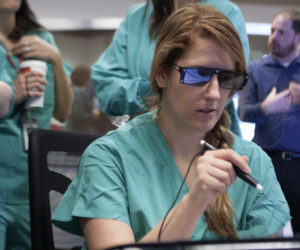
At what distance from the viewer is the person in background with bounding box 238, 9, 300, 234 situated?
3.85 ft

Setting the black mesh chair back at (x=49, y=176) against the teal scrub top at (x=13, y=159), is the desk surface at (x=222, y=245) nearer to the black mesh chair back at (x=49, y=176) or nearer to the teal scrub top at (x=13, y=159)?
the black mesh chair back at (x=49, y=176)

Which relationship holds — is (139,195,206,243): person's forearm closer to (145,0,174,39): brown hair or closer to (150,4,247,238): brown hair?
(150,4,247,238): brown hair

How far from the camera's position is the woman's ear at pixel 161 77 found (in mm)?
1182

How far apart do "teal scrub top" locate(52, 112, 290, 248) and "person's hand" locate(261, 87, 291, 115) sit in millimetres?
116

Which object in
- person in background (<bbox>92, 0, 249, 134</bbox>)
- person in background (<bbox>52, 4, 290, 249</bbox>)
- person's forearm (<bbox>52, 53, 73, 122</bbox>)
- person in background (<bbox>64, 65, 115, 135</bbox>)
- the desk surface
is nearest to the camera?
the desk surface

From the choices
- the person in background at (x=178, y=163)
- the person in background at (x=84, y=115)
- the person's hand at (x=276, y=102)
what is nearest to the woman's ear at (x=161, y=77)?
the person in background at (x=178, y=163)

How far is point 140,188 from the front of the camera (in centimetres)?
111

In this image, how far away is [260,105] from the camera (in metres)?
1.28

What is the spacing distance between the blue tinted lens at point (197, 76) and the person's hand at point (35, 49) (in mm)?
927

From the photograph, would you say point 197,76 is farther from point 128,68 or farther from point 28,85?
point 28,85

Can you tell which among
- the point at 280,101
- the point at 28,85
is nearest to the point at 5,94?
the point at 28,85

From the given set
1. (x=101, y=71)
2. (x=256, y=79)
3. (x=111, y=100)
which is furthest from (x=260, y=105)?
(x=101, y=71)

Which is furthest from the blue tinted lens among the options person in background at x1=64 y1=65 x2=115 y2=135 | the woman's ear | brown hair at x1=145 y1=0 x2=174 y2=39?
person in background at x1=64 y1=65 x2=115 y2=135

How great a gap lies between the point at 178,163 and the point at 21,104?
827 millimetres
